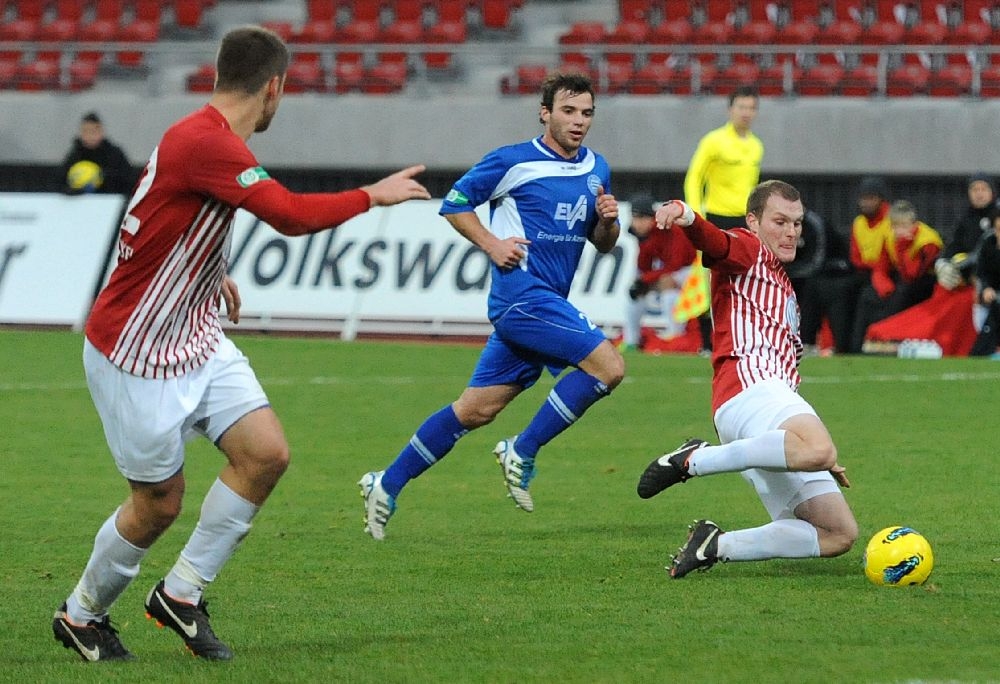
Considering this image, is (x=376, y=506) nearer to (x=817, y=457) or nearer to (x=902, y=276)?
(x=817, y=457)

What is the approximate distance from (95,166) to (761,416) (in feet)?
44.8

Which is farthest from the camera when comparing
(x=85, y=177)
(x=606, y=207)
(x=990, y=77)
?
(x=990, y=77)

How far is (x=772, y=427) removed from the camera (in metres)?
6.41

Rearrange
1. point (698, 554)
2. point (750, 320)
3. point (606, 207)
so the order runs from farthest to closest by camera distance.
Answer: point (606, 207) < point (750, 320) < point (698, 554)

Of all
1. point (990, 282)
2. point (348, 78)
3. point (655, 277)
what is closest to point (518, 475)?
point (990, 282)

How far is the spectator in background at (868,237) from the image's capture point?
56.2ft

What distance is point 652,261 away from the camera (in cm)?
1702

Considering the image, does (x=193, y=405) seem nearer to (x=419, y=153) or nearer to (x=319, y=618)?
(x=319, y=618)

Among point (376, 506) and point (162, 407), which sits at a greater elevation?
point (162, 407)

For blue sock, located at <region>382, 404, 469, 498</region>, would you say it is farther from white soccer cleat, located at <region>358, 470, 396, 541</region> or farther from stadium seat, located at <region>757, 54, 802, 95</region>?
stadium seat, located at <region>757, 54, 802, 95</region>

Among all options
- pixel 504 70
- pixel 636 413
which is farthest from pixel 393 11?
pixel 636 413

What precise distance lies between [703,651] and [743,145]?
988cm

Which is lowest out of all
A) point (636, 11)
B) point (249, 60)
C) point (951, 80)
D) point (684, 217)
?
point (951, 80)

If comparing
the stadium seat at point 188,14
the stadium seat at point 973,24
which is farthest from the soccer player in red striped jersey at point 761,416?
the stadium seat at point 188,14
